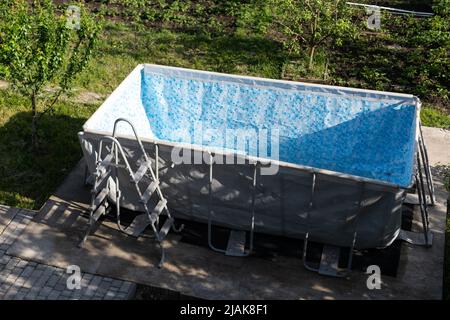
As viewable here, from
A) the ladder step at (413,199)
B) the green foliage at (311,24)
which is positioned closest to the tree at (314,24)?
the green foliage at (311,24)

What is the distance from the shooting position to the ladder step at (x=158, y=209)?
8.01 meters

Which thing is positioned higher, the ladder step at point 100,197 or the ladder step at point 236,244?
the ladder step at point 100,197

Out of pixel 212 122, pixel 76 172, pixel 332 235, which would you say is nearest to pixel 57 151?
pixel 76 172

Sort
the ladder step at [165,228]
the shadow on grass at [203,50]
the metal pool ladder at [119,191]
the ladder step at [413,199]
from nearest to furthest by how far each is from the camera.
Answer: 1. the metal pool ladder at [119,191]
2. the ladder step at [165,228]
3. the ladder step at [413,199]
4. the shadow on grass at [203,50]

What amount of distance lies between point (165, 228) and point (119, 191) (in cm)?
89

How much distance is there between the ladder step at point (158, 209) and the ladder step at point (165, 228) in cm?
25

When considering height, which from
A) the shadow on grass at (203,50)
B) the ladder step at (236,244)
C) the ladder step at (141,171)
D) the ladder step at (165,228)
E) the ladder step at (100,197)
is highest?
the shadow on grass at (203,50)

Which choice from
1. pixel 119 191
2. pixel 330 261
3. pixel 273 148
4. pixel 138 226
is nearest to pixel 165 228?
pixel 138 226

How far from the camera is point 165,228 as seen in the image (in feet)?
27.3

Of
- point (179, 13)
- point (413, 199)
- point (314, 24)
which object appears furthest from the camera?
point (179, 13)

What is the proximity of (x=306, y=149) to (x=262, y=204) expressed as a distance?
1878 mm

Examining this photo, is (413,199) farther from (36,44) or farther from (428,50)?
(36,44)

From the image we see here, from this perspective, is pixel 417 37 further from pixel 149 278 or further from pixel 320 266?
pixel 149 278

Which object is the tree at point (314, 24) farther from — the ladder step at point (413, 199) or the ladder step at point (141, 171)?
the ladder step at point (141, 171)
